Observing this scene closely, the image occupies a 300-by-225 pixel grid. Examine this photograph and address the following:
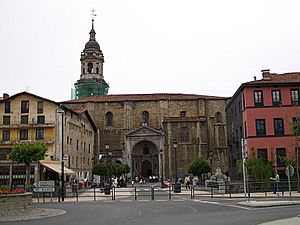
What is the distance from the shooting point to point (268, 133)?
3625 centimetres

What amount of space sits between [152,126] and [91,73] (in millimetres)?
15127

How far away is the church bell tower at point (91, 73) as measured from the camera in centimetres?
7206

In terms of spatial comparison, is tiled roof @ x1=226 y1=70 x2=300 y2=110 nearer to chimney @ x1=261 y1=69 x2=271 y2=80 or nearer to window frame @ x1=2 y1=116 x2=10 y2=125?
chimney @ x1=261 y1=69 x2=271 y2=80

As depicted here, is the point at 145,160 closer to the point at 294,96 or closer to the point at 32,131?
A: the point at 32,131

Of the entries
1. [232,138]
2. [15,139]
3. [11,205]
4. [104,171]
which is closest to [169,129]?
[232,138]

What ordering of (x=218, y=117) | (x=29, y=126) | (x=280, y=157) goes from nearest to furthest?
(x=280, y=157), (x=29, y=126), (x=218, y=117)

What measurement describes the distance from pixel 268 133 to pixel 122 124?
35.8 metres

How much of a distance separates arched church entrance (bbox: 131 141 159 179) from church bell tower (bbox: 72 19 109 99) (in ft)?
51.9

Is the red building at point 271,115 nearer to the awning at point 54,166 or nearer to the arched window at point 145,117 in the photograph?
the awning at point 54,166

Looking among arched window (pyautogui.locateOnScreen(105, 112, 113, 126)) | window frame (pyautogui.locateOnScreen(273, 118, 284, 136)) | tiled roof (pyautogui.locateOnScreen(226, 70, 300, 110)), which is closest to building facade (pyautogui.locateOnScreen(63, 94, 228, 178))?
arched window (pyautogui.locateOnScreen(105, 112, 113, 126))

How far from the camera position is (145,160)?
65.8 meters

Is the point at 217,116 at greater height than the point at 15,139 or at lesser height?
greater

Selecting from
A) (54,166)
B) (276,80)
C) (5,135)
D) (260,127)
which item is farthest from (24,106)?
(276,80)

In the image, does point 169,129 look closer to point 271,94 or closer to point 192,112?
point 192,112
